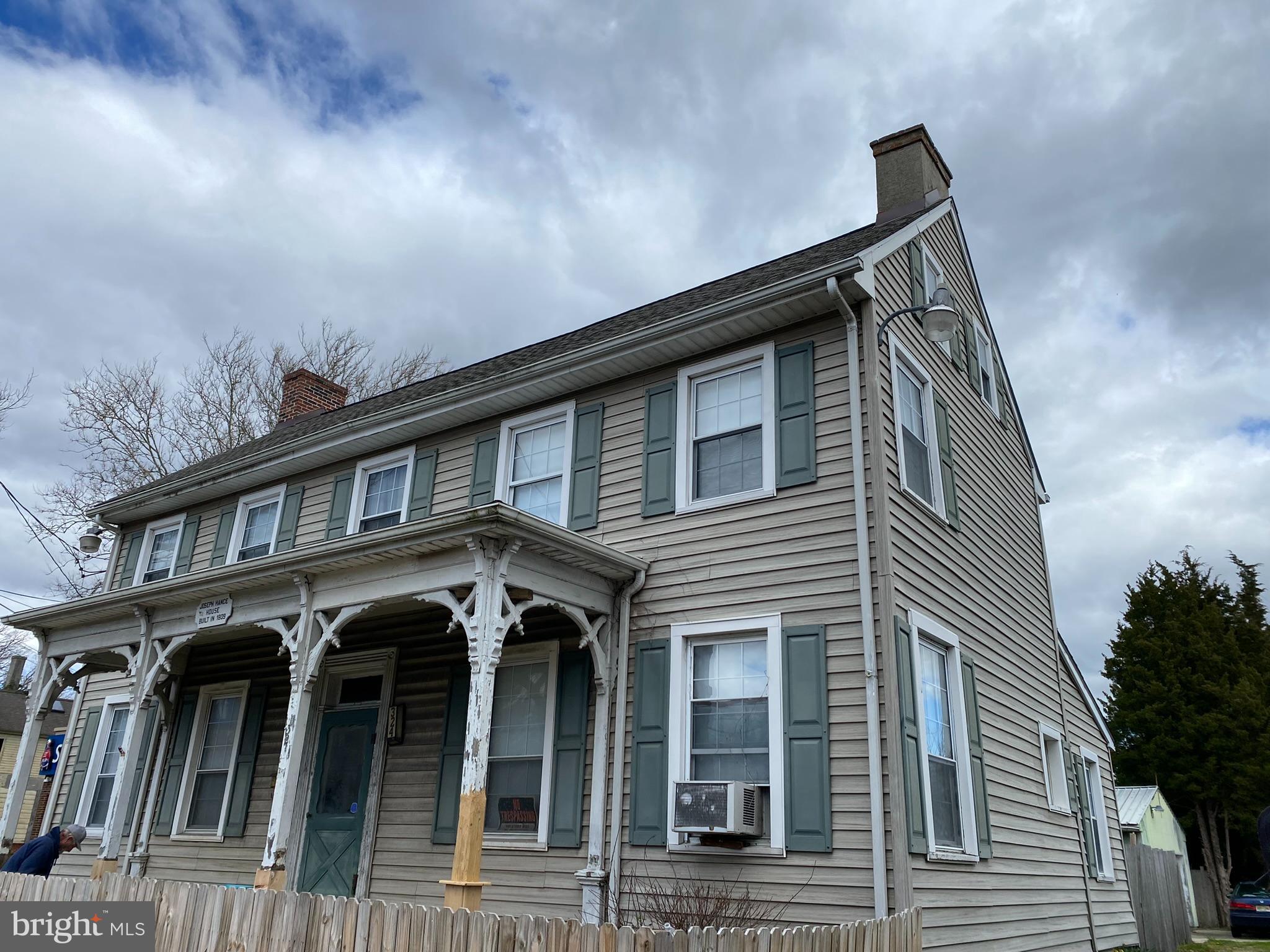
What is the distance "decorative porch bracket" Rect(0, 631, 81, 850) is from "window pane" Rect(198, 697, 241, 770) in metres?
1.78

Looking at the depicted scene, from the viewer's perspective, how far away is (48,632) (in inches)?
467

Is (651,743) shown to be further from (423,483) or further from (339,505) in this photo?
(339,505)

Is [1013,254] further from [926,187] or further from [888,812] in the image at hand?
[888,812]

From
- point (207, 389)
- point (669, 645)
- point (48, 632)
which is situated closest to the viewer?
point (669, 645)

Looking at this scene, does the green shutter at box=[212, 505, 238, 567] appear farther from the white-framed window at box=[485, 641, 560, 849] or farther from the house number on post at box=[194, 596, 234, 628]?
Result: the white-framed window at box=[485, 641, 560, 849]

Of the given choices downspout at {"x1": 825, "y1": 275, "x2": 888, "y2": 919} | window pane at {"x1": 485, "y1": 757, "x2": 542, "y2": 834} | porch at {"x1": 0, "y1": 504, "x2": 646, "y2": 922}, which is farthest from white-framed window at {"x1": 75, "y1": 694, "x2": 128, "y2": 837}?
downspout at {"x1": 825, "y1": 275, "x2": 888, "y2": 919}

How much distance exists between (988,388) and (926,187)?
2.82 meters

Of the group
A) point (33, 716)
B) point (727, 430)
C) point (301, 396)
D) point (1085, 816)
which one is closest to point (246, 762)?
point (33, 716)

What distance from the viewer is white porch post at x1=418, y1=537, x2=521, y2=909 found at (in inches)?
260

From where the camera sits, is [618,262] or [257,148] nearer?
[257,148]

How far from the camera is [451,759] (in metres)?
9.27

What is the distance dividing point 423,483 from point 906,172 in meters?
7.51

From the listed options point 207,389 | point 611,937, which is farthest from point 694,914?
point 207,389

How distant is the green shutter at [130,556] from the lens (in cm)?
1470
